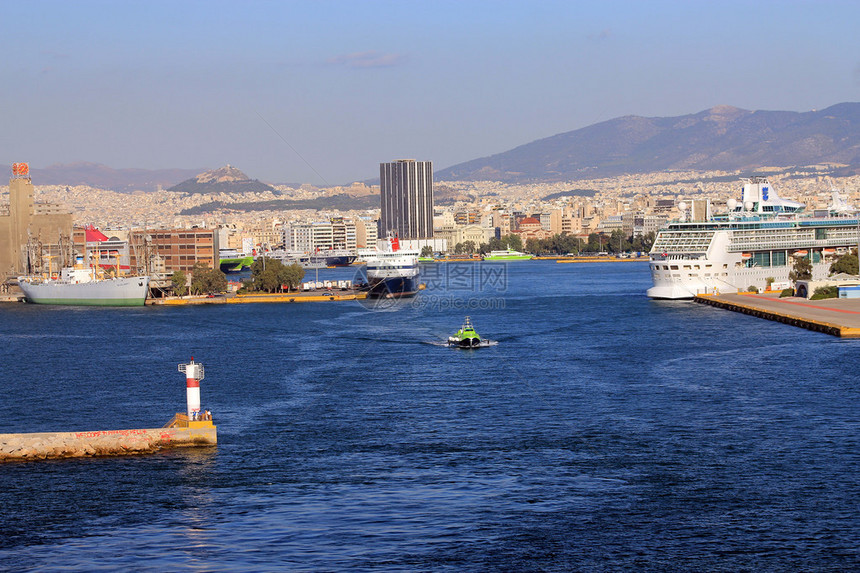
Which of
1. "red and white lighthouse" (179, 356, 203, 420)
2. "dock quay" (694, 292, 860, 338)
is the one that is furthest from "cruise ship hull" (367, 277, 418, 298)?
"red and white lighthouse" (179, 356, 203, 420)

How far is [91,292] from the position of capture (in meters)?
51.4

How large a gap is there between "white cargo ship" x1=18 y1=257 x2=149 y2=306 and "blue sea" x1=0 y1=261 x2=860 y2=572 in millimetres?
21022

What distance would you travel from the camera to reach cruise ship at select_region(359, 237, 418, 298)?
164 feet

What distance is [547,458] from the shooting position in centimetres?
1460

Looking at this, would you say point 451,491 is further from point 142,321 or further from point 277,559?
point 142,321

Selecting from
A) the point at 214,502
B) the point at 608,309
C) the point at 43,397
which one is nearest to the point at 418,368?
the point at 43,397

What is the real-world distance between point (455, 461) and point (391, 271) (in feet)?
121

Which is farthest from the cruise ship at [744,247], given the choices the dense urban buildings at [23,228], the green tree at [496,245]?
the green tree at [496,245]

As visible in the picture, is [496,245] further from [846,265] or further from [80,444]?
[80,444]

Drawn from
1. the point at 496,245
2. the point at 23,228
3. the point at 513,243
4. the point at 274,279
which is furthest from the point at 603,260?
the point at 274,279

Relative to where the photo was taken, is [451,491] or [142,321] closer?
[451,491]

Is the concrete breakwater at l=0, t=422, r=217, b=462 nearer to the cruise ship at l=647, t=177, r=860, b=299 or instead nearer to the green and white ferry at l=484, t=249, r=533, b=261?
the cruise ship at l=647, t=177, r=860, b=299

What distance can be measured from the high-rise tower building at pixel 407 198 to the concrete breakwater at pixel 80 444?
149 meters

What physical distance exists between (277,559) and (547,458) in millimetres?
4796
